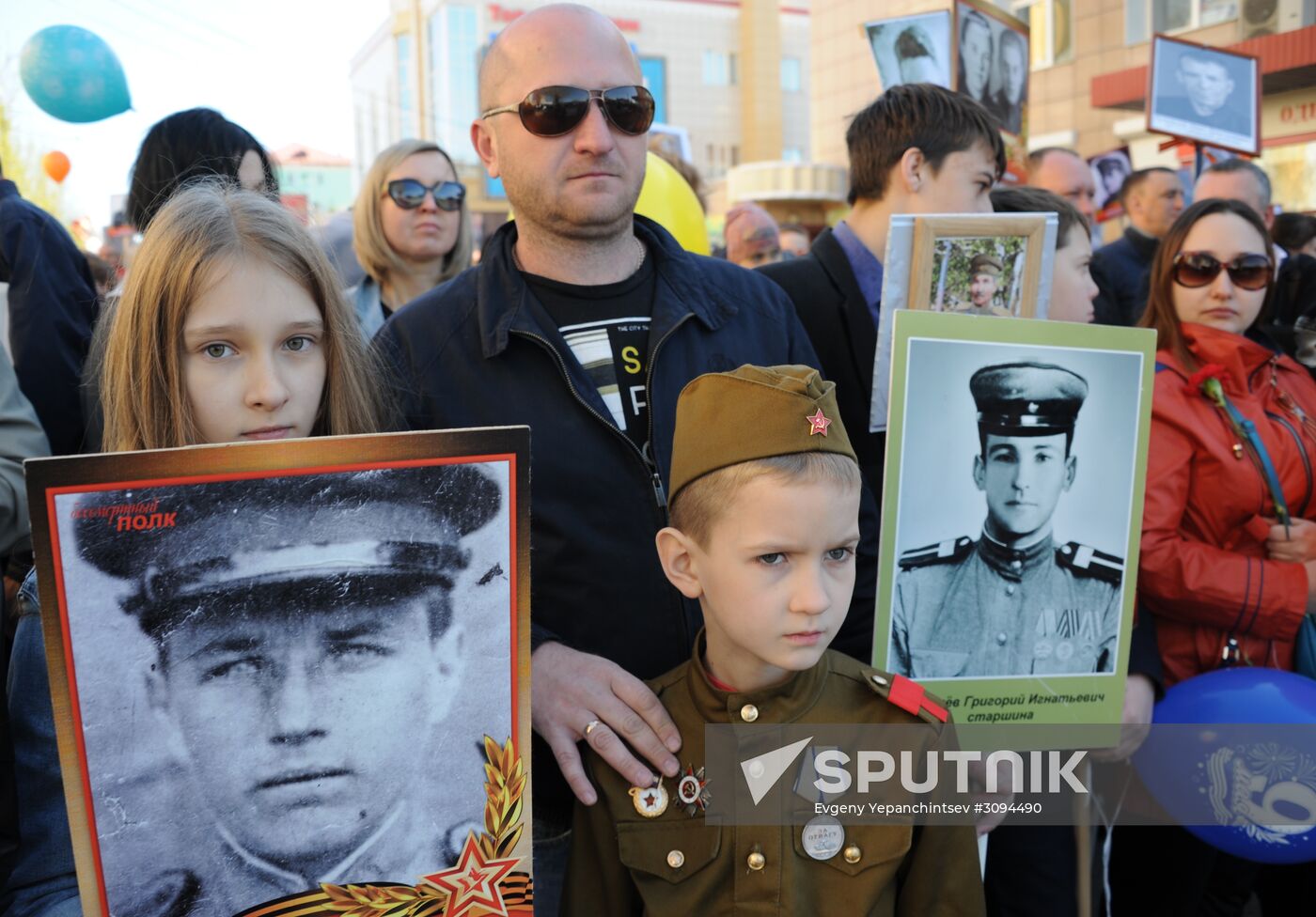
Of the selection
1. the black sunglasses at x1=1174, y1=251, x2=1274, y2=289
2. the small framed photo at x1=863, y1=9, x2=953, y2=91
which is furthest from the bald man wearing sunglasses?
the small framed photo at x1=863, y1=9, x2=953, y2=91

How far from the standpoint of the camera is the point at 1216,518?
9.68 feet

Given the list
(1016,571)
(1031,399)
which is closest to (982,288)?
(1031,399)

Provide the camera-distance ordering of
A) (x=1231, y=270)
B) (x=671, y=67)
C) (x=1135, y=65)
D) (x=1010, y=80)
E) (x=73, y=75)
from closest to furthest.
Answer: (x=1231, y=270), (x=1010, y=80), (x=73, y=75), (x=1135, y=65), (x=671, y=67)

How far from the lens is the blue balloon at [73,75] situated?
5293 mm

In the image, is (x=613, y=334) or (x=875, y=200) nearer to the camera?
(x=613, y=334)

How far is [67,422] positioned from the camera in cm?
321

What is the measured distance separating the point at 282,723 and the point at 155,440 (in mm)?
589

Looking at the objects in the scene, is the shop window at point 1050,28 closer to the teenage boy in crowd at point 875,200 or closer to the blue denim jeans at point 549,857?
the teenage boy in crowd at point 875,200

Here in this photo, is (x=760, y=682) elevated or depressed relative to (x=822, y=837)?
elevated

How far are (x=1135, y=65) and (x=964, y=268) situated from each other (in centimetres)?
2125

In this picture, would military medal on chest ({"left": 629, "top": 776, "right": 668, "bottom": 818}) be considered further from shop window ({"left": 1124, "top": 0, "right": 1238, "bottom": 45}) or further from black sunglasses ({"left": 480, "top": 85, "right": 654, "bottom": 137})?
shop window ({"left": 1124, "top": 0, "right": 1238, "bottom": 45})

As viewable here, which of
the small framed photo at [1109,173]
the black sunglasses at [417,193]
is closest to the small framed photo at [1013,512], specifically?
the black sunglasses at [417,193]

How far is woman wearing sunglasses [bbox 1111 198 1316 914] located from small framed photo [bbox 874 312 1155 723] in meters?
0.67

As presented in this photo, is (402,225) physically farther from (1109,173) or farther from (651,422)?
(1109,173)
